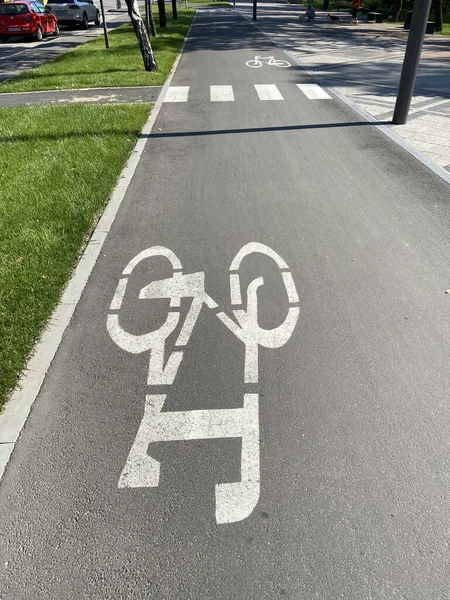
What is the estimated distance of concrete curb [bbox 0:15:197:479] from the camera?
10.7 feet

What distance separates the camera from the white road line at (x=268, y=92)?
12.7 meters

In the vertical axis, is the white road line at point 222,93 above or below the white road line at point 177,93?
below

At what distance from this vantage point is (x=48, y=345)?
402cm

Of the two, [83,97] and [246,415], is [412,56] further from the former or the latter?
[246,415]

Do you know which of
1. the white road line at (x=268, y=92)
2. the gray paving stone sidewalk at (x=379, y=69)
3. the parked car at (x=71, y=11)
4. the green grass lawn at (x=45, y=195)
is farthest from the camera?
the parked car at (x=71, y=11)

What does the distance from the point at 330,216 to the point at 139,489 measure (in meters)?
4.50

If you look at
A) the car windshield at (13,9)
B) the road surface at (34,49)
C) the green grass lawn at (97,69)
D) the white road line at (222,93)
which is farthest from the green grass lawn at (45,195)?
the car windshield at (13,9)

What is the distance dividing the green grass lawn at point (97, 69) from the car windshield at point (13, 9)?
408 cm

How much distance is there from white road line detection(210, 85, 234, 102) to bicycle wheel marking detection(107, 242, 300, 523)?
8.37m

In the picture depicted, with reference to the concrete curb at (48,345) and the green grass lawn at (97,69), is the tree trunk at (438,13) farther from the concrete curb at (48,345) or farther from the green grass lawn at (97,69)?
the concrete curb at (48,345)

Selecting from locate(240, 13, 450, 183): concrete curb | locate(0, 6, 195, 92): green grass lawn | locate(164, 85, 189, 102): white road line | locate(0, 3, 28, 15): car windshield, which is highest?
locate(0, 3, 28, 15): car windshield

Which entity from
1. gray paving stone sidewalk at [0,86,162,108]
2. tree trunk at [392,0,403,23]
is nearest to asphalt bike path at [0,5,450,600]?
gray paving stone sidewalk at [0,86,162,108]

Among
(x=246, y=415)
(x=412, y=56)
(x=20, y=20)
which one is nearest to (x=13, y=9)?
(x=20, y=20)

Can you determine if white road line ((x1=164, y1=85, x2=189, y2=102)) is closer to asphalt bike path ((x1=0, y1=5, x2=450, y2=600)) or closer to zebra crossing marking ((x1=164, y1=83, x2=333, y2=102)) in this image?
zebra crossing marking ((x1=164, y1=83, x2=333, y2=102))
